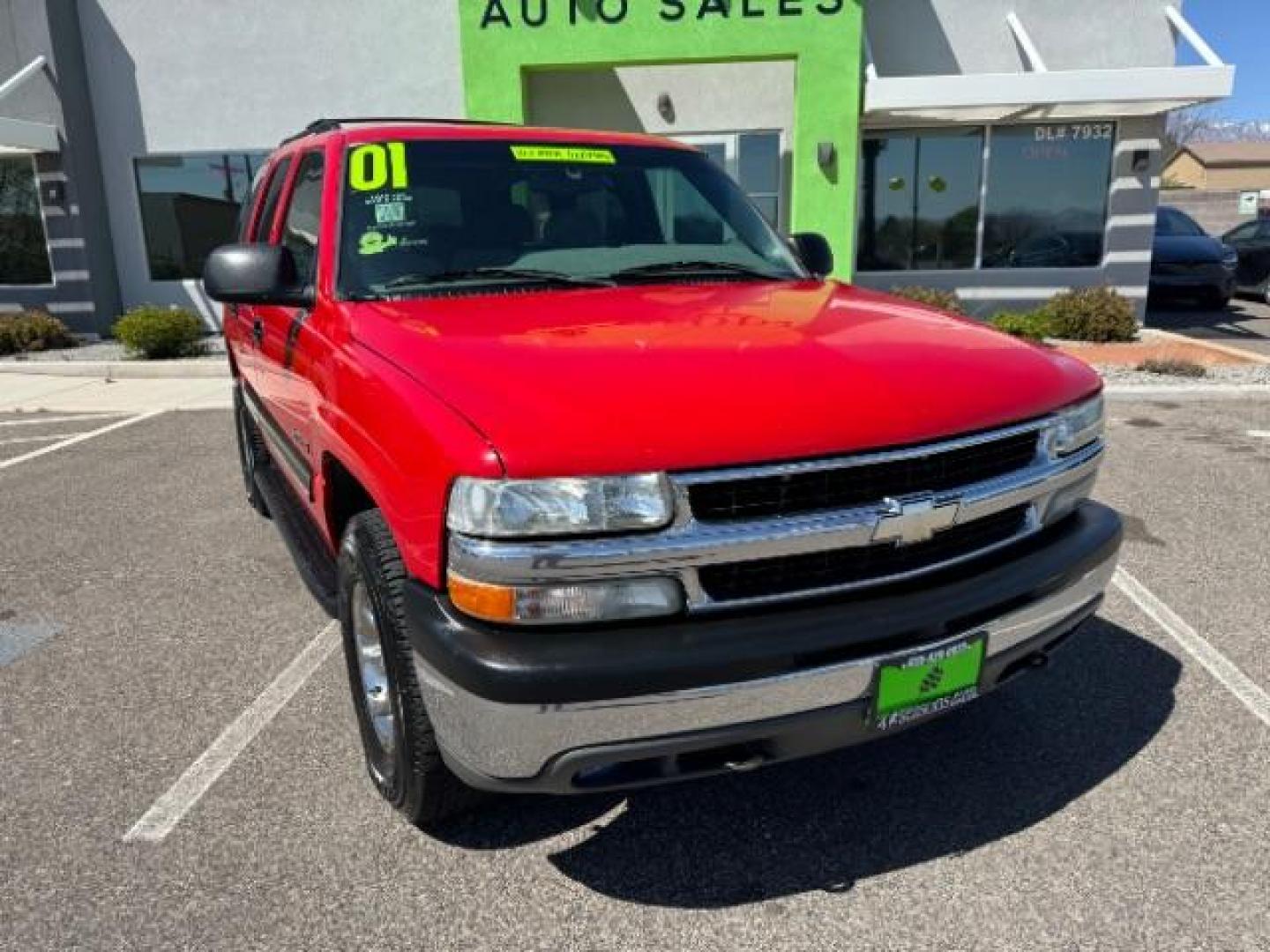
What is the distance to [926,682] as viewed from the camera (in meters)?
2.26

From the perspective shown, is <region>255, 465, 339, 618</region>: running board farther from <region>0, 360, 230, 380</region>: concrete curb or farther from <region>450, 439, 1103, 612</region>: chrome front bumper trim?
<region>0, 360, 230, 380</region>: concrete curb

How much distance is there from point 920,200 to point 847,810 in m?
12.1

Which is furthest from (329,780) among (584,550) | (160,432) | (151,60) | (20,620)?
(151,60)

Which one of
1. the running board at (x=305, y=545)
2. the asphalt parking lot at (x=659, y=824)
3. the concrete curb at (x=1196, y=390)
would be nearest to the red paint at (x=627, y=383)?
the running board at (x=305, y=545)

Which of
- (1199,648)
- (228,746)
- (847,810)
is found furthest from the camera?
(1199,648)

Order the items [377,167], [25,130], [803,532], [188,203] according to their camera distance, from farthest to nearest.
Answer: [188,203] → [25,130] → [377,167] → [803,532]

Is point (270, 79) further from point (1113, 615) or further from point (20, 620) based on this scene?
point (1113, 615)

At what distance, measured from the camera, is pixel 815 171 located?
464 inches

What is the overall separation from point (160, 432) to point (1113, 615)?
7605 mm

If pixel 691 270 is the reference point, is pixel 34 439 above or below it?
below

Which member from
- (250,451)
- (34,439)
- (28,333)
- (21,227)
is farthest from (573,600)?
(21,227)

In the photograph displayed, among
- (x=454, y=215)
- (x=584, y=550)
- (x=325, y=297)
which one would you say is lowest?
(x=584, y=550)

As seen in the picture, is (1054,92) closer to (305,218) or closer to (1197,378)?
(1197,378)

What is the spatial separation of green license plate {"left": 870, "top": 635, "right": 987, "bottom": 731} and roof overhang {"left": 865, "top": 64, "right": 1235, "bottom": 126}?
10592mm
